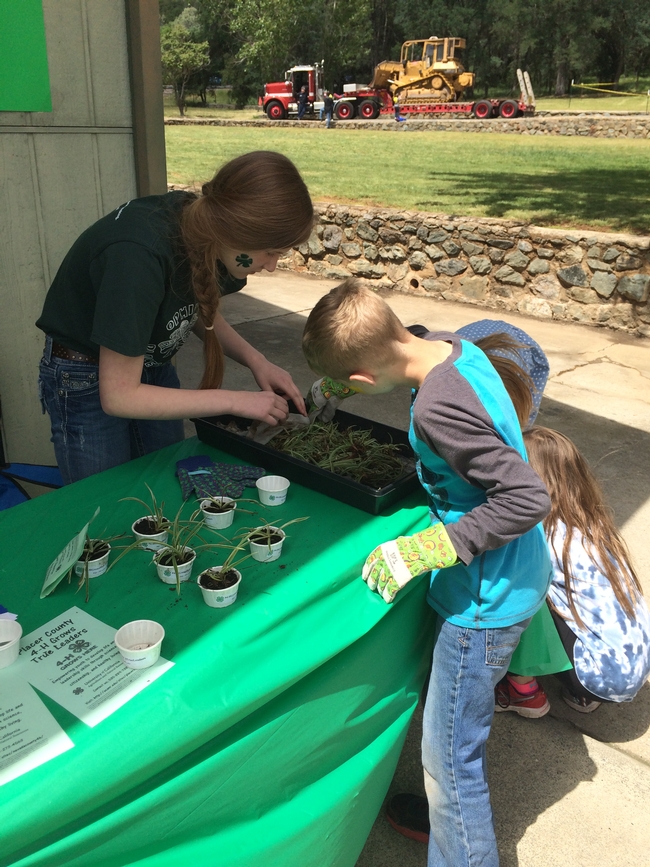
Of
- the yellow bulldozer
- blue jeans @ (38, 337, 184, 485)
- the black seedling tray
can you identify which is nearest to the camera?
the black seedling tray

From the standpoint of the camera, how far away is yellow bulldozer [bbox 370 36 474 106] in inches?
1120

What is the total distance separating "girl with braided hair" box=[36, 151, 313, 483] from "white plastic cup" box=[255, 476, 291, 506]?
0.51 ft

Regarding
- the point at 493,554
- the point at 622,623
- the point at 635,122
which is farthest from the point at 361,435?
the point at 635,122

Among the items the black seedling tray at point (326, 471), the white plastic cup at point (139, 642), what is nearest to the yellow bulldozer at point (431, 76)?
the black seedling tray at point (326, 471)

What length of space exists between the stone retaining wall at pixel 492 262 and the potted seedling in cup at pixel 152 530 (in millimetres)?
4472

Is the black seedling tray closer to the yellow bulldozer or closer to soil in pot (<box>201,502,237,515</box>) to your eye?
soil in pot (<box>201,502,237,515</box>)

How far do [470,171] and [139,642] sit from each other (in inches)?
506

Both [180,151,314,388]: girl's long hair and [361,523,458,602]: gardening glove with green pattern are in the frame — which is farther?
[180,151,314,388]: girl's long hair

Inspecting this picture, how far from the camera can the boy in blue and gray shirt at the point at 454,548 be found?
4.19 feet

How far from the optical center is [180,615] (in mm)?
1221

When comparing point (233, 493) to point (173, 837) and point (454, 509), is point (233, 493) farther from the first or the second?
point (173, 837)

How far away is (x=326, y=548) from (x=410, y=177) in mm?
11781

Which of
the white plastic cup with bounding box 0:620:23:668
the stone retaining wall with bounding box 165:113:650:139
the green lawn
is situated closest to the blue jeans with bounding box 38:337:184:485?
the white plastic cup with bounding box 0:620:23:668

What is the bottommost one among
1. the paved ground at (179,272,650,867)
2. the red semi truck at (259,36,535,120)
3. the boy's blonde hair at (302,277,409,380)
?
the paved ground at (179,272,650,867)
